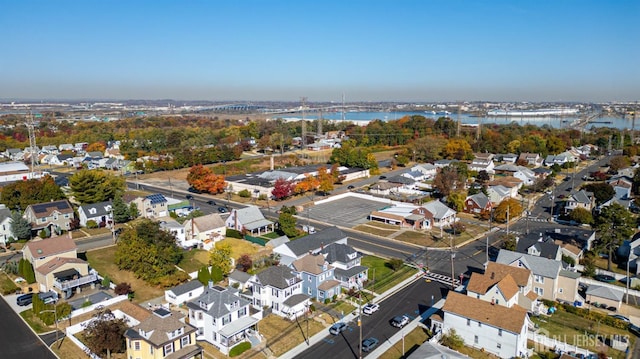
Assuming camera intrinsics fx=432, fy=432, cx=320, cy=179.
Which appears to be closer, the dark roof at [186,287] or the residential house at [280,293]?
the residential house at [280,293]

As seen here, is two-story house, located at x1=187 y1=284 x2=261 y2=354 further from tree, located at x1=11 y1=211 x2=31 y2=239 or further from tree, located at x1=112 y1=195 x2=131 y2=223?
tree, located at x1=11 y1=211 x2=31 y2=239

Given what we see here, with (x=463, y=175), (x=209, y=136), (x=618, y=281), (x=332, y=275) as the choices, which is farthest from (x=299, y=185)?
(x=209, y=136)

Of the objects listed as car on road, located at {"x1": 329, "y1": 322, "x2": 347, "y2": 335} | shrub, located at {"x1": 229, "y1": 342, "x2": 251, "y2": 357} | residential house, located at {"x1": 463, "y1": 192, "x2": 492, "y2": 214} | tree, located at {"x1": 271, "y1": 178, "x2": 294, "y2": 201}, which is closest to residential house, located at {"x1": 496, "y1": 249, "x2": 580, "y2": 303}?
car on road, located at {"x1": 329, "y1": 322, "x2": 347, "y2": 335}

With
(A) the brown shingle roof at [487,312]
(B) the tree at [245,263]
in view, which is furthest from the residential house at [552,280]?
(B) the tree at [245,263]

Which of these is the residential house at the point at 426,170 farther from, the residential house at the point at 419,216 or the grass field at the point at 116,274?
the grass field at the point at 116,274

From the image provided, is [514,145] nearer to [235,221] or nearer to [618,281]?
[618,281]

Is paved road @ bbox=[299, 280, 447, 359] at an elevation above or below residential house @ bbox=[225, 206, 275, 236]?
below
